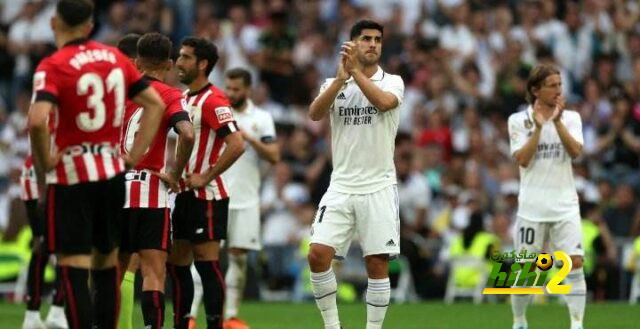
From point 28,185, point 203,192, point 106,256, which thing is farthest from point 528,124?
point 106,256

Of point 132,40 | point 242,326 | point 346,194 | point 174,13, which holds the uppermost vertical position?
point 174,13

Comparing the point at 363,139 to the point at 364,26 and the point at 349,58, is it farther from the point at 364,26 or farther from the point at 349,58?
the point at 364,26

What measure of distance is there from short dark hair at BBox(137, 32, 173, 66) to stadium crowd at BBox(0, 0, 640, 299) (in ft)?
30.8

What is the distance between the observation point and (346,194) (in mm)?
10477

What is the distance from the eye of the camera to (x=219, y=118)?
1046 cm

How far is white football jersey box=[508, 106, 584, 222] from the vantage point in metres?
12.4

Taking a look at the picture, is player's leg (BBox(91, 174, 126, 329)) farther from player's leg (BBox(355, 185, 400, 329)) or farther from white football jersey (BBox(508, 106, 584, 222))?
white football jersey (BBox(508, 106, 584, 222))

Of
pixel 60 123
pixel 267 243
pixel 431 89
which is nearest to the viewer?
pixel 60 123

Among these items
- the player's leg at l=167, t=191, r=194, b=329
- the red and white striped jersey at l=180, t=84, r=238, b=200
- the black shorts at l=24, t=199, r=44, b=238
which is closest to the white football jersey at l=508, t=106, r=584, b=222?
the red and white striped jersey at l=180, t=84, r=238, b=200

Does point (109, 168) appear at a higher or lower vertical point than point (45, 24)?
lower

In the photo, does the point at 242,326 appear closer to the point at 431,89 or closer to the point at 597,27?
the point at 431,89

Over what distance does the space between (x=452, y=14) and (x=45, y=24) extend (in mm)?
7045

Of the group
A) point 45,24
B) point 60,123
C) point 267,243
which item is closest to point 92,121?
point 60,123

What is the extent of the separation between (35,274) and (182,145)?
3.38 metres
